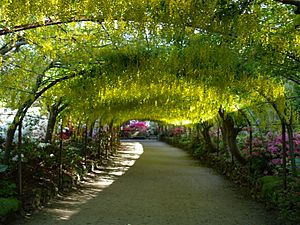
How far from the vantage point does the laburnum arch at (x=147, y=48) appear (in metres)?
2.60

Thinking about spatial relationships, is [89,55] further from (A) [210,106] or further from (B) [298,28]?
(A) [210,106]

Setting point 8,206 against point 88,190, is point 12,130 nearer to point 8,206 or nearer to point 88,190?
point 8,206

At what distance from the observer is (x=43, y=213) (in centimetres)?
437

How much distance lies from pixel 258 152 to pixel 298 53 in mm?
3107

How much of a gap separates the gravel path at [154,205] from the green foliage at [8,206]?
0.56 feet

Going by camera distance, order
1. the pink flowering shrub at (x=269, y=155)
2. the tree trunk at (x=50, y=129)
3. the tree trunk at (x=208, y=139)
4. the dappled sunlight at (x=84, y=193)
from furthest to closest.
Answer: the tree trunk at (x=208, y=139) < the tree trunk at (x=50, y=129) < the pink flowering shrub at (x=269, y=155) < the dappled sunlight at (x=84, y=193)

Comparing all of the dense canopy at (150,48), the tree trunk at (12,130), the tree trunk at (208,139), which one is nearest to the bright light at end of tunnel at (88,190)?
the tree trunk at (12,130)

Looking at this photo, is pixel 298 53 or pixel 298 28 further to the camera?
pixel 298 53

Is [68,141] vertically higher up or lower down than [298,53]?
lower down

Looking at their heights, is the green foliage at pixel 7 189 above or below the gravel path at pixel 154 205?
above

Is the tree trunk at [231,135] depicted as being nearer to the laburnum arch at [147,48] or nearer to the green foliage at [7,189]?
the laburnum arch at [147,48]

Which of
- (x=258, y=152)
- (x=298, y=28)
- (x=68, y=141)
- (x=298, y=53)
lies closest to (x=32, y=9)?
(x=298, y=28)

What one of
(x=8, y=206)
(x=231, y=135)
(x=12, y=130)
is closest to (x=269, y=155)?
(x=231, y=135)

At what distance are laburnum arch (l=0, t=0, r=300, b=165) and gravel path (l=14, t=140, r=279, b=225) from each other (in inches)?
49.0
